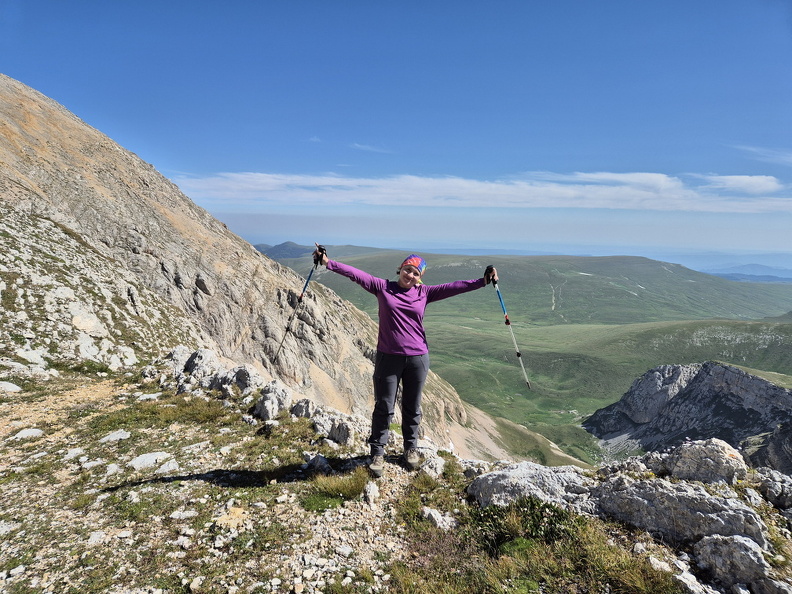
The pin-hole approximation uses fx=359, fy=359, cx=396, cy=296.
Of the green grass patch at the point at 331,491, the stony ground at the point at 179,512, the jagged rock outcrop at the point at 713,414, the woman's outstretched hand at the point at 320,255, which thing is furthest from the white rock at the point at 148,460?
the jagged rock outcrop at the point at 713,414

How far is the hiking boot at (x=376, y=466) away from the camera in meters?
8.30

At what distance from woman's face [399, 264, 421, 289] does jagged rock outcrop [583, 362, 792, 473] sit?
5537 inches

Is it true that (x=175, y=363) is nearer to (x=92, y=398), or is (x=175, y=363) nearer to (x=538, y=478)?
(x=92, y=398)

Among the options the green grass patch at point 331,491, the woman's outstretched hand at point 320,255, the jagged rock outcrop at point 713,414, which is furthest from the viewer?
the jagged rock outcrop at point 713,414

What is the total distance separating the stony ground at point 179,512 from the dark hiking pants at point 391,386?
99 cm

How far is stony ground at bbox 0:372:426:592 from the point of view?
5574mm

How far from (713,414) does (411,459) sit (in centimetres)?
21622

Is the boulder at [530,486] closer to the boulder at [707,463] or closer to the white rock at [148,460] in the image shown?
the boulder at [707,463]

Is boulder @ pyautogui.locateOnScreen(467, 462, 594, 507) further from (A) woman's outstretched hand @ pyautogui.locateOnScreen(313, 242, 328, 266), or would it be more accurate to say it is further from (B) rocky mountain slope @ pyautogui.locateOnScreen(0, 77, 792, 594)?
(A) woman's outstretched hand @ pyautogui.locateOnScreen(313, 242, 328, 266)

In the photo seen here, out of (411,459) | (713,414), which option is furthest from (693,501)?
(713,414)

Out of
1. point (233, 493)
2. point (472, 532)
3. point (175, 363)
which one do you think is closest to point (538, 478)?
point (472, 532)

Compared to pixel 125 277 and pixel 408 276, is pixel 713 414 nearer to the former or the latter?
pixel 408 276

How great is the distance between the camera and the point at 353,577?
18.2 ft

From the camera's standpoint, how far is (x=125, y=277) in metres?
33.2
